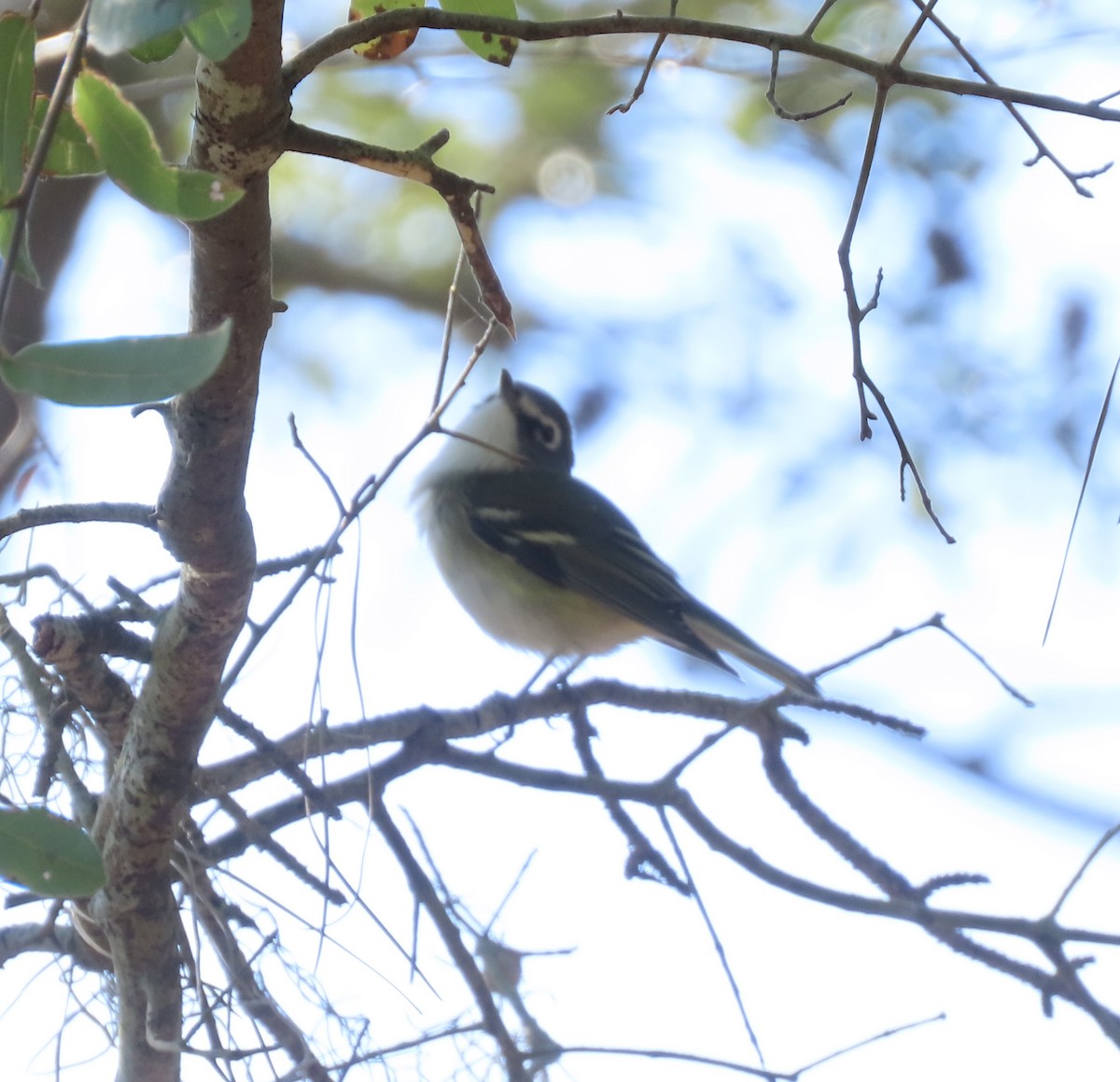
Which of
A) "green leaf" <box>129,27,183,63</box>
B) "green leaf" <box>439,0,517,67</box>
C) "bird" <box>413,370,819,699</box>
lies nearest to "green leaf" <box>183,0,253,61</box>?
"green leaf" <box>129,27,183,63</box>

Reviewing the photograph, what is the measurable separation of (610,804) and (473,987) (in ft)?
1.76

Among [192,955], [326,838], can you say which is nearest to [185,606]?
[326,838]

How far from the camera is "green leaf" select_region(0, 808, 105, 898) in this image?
1.12 meters

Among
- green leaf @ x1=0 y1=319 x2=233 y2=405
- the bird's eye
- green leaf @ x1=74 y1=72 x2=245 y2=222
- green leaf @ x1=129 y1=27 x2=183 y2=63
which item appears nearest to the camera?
green leaf @ x1=0 y1=319 x2=233 y2=405

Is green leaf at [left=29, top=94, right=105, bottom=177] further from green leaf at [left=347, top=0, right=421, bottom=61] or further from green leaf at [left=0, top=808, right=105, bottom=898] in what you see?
green leaf at [left=0, top=808, right=105, bottom=898]

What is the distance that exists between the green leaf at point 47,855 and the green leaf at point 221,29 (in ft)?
2.18

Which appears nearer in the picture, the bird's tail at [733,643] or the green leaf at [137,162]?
the green leaf at [137,162]

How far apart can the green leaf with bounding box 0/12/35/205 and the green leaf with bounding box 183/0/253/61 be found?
8.6 inches

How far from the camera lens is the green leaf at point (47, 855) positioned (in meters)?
1.12

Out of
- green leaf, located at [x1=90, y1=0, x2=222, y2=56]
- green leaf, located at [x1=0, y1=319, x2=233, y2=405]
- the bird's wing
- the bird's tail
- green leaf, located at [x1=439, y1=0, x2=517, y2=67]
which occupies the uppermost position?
the bird's wing

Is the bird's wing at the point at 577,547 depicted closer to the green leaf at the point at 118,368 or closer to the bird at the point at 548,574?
the bird at the point at 548,574

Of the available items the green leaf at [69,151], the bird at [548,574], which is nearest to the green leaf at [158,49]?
the green leaf at [69,151]

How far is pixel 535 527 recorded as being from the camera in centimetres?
437

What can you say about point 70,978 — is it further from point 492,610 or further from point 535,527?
point 535,527
